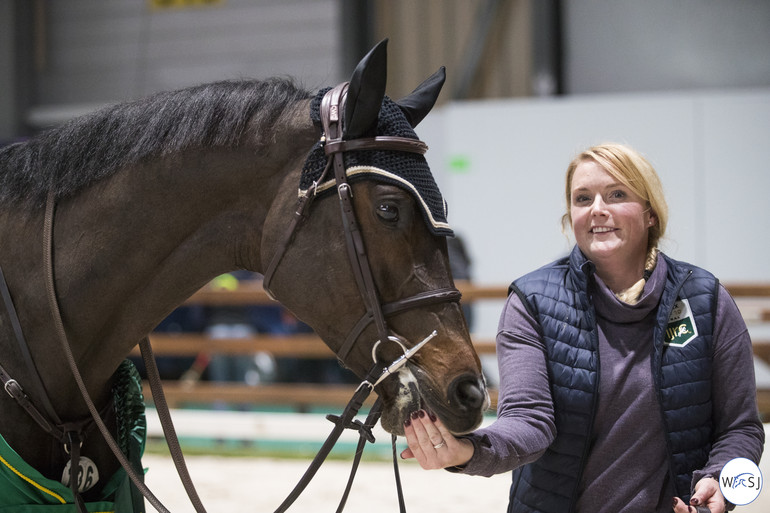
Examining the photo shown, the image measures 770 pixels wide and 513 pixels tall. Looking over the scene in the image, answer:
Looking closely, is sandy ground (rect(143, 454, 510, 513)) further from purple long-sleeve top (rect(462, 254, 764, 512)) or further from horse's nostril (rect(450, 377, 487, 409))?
horse's nostril (rect(450, 377, 487, 409))

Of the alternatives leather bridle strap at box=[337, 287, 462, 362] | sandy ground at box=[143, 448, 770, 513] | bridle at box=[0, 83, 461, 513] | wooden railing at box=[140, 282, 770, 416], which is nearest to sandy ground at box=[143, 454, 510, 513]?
sandy ground at box=[143, 448, 770, 513]

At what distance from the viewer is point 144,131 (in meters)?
1.26

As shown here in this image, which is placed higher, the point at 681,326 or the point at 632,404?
the point at 681,326

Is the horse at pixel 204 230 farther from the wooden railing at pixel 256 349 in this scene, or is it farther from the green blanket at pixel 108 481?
the wooden railing at pixel 256 349

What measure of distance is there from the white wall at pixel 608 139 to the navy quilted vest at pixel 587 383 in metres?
3.68

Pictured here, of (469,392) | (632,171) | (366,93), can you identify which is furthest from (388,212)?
(632,171)

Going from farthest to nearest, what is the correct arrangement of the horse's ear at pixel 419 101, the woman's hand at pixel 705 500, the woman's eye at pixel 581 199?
the woman's eye at pixel 581 199, the horse's ear at pixel 419 101, the woman's hand at pixel 705 500

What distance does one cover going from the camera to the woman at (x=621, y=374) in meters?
1.32

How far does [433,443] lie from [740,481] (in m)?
0.54

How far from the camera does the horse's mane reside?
125 cm

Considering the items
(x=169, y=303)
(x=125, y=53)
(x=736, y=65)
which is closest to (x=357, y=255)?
(x=169, y=303)

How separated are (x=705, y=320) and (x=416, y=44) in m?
5.62

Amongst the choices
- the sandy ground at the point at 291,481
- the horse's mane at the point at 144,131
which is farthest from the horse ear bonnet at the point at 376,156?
the sandy ground at the point at 291,481

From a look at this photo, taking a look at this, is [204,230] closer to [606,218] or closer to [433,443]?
[433,443]
